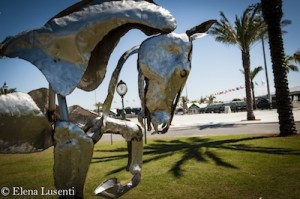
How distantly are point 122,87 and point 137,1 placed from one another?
10289 millimetres

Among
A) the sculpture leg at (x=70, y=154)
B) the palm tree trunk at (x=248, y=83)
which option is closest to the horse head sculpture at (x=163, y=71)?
the sculpture leg at (x=70, y=154)

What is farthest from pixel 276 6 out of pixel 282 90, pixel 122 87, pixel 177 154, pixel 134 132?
pixel 134 132

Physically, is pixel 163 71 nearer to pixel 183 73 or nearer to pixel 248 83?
pixel 183 73

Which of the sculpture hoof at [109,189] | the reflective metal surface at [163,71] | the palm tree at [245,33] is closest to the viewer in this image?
the reflective metal surface at [163,71]

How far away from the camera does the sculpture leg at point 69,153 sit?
211 centimetres

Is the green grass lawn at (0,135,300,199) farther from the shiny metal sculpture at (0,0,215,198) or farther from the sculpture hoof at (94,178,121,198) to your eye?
the shiny metal sculpture at (0,0,215,198)

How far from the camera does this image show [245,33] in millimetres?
20812

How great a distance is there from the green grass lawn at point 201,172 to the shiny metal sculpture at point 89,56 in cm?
332

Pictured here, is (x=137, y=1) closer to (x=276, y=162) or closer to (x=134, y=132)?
(x=134, y=132)

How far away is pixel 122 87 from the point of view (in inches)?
488

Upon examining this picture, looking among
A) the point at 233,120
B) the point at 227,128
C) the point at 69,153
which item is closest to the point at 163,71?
the point at 69,153

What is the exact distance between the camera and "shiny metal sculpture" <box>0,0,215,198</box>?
1988 mm

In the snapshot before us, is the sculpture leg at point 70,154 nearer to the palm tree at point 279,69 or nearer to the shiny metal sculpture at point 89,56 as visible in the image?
the shiny metal sculpture at point 89,56

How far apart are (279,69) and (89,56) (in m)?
12.4
